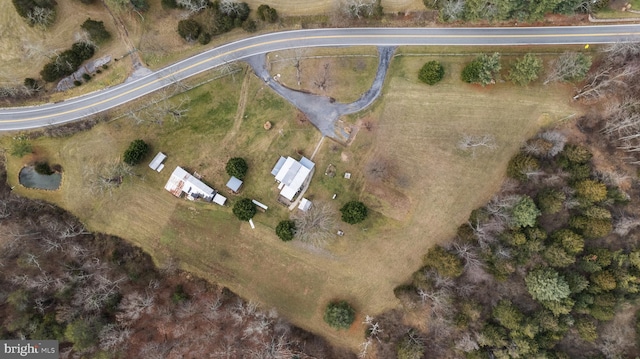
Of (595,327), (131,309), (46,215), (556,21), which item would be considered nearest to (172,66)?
(46,215)

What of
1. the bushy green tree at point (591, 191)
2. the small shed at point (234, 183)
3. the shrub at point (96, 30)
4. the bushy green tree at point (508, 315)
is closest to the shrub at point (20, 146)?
the shrub at point (96, 30)

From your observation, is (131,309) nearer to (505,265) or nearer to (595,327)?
(505,265)

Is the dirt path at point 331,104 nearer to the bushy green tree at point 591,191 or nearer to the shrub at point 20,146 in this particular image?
the bushy green tree at point 591,191

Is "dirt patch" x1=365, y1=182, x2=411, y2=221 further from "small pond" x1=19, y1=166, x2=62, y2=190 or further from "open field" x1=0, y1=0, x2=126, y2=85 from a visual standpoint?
"open field" x1=0, y1=0, x2=126, y2=85

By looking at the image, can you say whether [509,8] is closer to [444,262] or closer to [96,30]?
[444,262]

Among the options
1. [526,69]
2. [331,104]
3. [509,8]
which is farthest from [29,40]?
[526,69]
